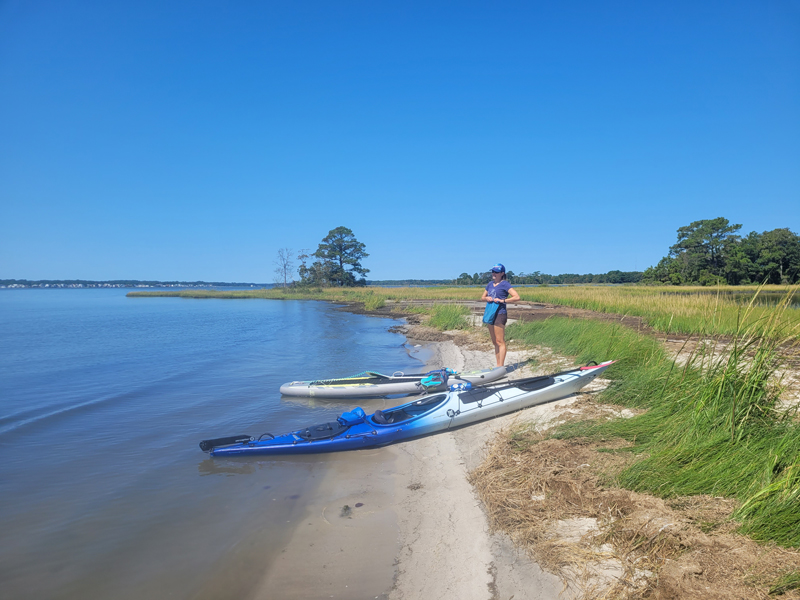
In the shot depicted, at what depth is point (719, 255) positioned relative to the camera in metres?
54.5

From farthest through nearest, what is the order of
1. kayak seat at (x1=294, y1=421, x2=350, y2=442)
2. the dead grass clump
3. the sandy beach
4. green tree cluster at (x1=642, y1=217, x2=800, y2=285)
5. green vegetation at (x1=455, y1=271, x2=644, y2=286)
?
green vegetation at (x1=455, y1=271, x2=644, y2=286)
green tree cluster at (x1=642, y1=217, x2=800, y2=285)
kayak seat at (x1=294, y1=421, x2=350, y2=442)
the sandy beach
the dead grass clump

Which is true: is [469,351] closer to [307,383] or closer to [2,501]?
[307,383]

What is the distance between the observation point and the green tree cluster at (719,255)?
1794 inches

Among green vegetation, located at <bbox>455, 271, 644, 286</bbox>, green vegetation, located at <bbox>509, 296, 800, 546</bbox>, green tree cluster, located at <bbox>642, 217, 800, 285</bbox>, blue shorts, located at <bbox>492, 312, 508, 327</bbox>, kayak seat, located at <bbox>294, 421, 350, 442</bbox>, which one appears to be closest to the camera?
green vegetation, located at <bbox>509, 296, 800, 546</bbox>

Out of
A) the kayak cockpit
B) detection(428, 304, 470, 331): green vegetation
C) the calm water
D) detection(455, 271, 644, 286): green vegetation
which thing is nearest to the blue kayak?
the kayak cockpit

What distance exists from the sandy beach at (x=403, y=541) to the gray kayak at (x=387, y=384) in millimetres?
2551

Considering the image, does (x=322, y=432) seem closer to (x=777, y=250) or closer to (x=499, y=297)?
(x=499, y=297)

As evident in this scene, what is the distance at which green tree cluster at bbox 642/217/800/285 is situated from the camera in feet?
149

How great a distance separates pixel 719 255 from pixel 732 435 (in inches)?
2478

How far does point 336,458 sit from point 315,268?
67170 millimetres

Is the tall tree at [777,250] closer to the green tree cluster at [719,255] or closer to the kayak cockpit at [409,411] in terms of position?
the green tree cluster at [719,255]

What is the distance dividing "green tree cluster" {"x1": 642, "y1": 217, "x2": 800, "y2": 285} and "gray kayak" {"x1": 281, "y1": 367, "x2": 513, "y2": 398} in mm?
46230

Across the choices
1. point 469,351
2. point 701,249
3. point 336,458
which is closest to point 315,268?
point 701,249

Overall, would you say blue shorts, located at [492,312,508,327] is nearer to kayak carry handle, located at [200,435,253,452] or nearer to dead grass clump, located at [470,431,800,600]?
dead grass clump, located at [470,431,800,600]
